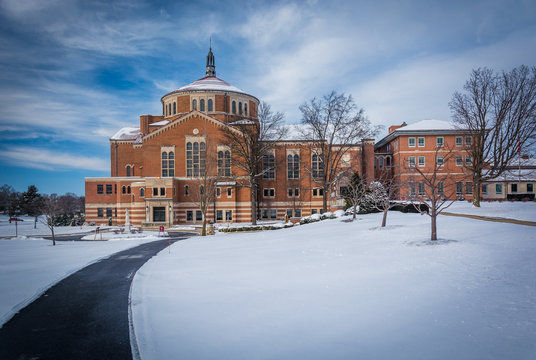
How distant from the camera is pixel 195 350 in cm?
713

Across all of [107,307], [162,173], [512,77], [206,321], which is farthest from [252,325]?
[162,173]

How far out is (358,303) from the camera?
908cm

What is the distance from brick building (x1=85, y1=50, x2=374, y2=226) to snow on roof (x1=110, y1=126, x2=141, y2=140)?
21cm

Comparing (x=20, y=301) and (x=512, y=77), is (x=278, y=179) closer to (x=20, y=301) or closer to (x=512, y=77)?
(x=512, y=77)

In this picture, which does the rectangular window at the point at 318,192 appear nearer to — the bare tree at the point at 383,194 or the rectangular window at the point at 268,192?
the rectangular window at the point at 268,192

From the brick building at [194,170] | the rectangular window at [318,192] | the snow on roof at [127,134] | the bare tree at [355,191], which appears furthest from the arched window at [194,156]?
the bare tree at [355,191]

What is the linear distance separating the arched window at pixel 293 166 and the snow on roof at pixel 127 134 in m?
26.9

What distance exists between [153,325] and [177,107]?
2028 inches

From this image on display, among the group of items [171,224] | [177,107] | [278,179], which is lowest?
[171,224]

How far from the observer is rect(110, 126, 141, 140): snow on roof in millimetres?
58469

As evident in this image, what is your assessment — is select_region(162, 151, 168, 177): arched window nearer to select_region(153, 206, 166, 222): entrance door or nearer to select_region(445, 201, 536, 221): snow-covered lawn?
select_region(153, 206, 166, 222): entrance door

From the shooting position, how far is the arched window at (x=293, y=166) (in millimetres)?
55344

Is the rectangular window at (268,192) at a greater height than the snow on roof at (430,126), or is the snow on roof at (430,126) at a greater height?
the snow on roof at (430,126)

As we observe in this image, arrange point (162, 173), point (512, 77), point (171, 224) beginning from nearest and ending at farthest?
point (512, 77), point (171, 224), point (162, 173)
